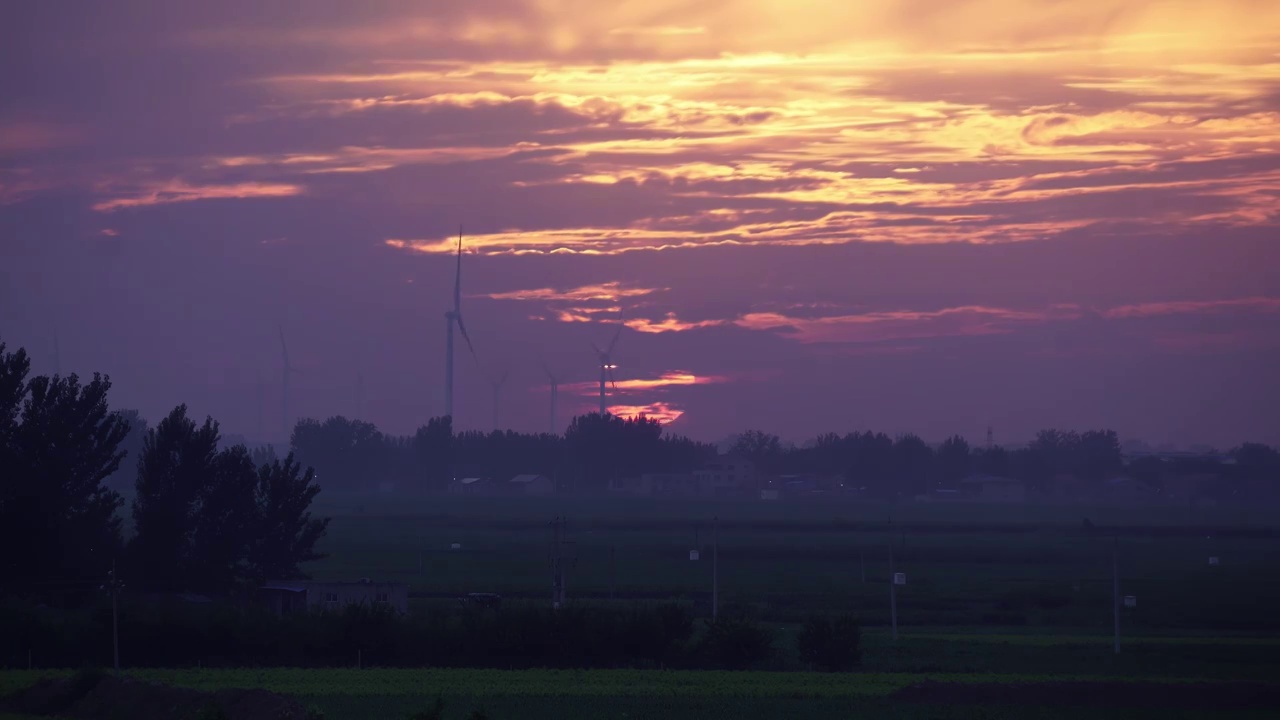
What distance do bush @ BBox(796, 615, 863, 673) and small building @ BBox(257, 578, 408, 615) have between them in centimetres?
2284

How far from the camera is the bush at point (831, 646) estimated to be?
2366 inches

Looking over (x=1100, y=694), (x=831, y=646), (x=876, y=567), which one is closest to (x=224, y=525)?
(x=831, y=646)

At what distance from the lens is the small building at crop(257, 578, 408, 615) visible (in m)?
72.9

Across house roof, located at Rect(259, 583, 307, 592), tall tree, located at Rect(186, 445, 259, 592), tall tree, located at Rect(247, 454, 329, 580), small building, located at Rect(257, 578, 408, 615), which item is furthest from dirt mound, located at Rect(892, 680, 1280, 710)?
tall tree, located at Rect(186, 445, 259, 592)

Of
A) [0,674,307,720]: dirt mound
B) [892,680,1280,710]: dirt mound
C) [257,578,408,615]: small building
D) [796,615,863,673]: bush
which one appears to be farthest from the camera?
[257,578,408,615]: small building

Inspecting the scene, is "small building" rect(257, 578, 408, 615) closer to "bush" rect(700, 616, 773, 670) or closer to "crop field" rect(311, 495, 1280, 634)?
"crop field" rect(311, 495, 1280, 634)

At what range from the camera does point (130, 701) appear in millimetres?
47562

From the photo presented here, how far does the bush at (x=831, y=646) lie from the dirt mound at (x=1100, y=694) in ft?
27.7

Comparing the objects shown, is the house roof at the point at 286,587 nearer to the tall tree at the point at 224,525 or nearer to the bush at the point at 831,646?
the tall tree at the point at 224,525

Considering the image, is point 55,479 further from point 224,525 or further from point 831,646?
point 831,646

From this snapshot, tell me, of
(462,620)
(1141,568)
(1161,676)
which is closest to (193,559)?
(462,620)

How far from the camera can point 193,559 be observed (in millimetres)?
81938

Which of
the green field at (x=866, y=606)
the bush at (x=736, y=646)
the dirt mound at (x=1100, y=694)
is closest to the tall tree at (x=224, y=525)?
the green field at (x=866, y=606)

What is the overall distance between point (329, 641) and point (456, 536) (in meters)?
102
